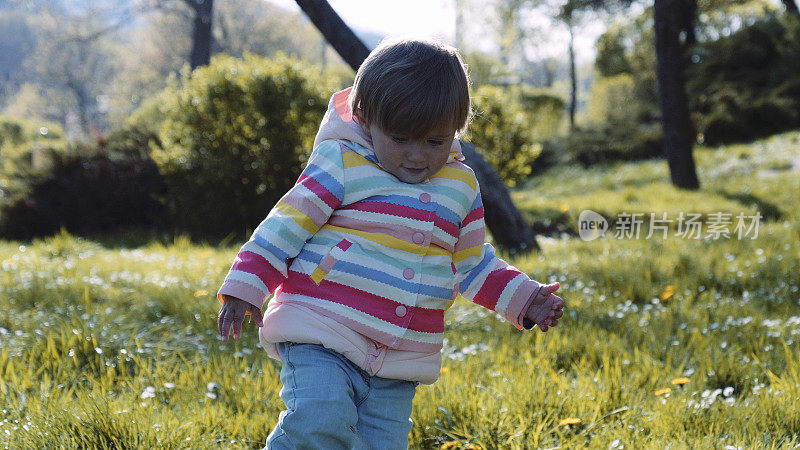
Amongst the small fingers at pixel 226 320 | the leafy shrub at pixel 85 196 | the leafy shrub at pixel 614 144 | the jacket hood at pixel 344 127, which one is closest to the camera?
the small fingers at pixel 226 320

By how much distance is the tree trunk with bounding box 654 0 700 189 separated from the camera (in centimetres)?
989

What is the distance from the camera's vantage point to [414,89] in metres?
2.00

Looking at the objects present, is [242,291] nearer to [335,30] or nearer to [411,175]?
[411,175]

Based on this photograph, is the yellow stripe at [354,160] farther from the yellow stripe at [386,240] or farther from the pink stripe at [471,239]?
the pink stripe at [471,239]

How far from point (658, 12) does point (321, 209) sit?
9.29 meters

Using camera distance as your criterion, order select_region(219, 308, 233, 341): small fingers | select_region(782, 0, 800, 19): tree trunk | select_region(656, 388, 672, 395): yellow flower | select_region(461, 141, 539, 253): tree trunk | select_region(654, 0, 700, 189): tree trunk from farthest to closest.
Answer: select_region(782, 0, 800, 19): tree trunk
select_region(654, 0, 700, 189): tree trunk
select_region(461, 141, 539, 253): tree trunk
select_region(656, 388, 672, 395): yellow flower
select_region(219, 308, 233, 341): small fingers

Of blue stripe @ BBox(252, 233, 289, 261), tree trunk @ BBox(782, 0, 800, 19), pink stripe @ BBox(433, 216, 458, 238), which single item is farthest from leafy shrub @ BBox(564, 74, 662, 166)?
blue stripe @ BBox(252, 233, 289, 261)

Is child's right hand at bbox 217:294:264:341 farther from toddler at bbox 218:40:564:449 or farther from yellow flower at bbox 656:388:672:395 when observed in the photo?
yellow flower at bbox 656:388:672:395

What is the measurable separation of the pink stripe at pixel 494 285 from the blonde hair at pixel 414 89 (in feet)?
1.83

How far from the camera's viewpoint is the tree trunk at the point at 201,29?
21.2m

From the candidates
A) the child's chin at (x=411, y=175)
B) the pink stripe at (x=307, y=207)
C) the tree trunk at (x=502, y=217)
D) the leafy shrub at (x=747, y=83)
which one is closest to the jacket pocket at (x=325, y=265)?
the pink stripe at (x=307, y=207)

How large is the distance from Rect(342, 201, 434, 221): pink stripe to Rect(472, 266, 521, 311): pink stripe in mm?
370

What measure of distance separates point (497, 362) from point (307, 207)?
172cm

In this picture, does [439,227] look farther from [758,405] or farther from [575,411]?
[758,405]
